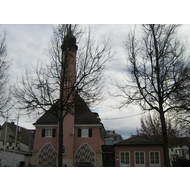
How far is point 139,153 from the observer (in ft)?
76.4

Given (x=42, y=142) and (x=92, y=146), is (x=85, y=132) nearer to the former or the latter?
(x=92, y=146)

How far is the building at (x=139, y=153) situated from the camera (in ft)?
74.8

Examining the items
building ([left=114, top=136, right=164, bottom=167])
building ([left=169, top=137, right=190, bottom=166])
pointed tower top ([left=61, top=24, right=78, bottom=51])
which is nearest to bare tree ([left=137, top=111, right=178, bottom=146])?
building ([left=169, top=137, right=190, bottom=166])

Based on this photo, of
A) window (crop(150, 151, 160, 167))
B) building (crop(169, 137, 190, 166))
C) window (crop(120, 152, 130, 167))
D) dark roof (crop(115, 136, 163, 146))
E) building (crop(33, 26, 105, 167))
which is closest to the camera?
building (crop(169, 137, 190, 166))

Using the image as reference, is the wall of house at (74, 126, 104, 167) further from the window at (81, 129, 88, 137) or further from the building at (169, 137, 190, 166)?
the building at (169, 137, 190, 166)

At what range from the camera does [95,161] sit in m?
24.6

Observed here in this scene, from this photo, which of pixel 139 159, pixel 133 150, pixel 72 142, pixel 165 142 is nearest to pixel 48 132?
pixel 72 142

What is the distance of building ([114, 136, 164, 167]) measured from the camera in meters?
22.8

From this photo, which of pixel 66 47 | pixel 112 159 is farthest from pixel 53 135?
pixel 66 47

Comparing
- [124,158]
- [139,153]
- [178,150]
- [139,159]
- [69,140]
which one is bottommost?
[139,159]

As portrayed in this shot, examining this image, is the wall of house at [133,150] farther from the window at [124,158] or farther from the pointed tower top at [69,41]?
the pointed tower top at [69,41]
